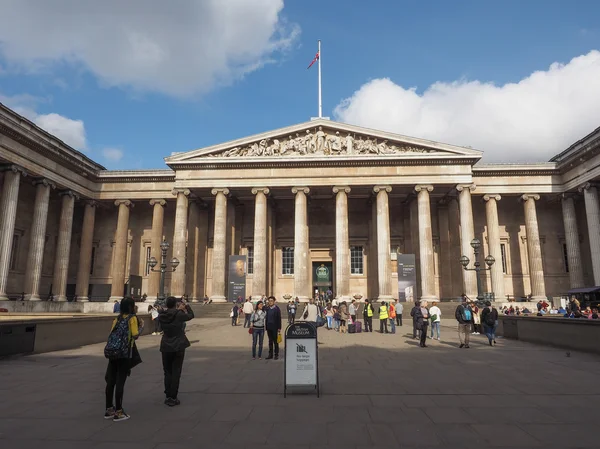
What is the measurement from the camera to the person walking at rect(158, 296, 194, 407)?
697 centimetres

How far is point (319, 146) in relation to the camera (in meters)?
34.4

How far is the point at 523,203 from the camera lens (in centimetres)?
3716

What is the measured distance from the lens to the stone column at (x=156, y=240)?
35.7 m

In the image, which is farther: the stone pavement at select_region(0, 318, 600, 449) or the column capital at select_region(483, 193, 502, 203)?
the column capital at select_region(483, 193, 502, 203)

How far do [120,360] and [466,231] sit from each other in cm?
3080

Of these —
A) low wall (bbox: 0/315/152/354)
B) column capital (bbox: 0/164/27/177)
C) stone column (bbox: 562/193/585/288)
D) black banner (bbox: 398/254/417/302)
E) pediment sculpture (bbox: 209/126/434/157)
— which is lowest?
low wall (bbox: 0/315/152/354)

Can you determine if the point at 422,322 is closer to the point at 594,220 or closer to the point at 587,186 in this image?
the point at 594,220

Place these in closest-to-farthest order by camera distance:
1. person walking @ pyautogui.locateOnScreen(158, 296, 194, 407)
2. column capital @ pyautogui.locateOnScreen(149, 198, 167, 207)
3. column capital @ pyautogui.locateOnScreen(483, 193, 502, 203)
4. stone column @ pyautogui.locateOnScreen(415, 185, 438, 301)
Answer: person walking @ pyautogui.locateOnScreen(158, 296, 194, 407), stone column @ pyautogui.locateOnScreen(415, 185, 438, 301), column capital @ pyautogui.locateOnScreen(483, 193, 502, 203), column capital @ pyautogui.locateOnScreen(149, 198, 167, 207)

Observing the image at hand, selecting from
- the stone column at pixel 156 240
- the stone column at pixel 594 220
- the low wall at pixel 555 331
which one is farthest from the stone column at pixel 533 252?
the stone column at pixel 156 240

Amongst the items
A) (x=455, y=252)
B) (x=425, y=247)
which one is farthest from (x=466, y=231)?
(x=455, y=252)

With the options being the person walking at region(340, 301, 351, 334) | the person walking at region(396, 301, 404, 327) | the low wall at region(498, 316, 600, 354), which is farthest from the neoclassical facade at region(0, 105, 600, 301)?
the low wall at region(498, 316, 600, 354)

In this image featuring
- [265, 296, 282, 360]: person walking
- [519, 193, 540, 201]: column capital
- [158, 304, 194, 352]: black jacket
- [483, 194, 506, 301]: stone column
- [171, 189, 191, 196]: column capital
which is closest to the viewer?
[158, 304, 194, 352]: black jacket

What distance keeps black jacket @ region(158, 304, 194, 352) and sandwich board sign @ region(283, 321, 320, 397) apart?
6.20 feet

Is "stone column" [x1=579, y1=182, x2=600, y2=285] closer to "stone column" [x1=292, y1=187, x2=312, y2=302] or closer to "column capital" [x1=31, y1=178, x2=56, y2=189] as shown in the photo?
"stone column" [x1=292, y1=187, x2=312, y2=302]
